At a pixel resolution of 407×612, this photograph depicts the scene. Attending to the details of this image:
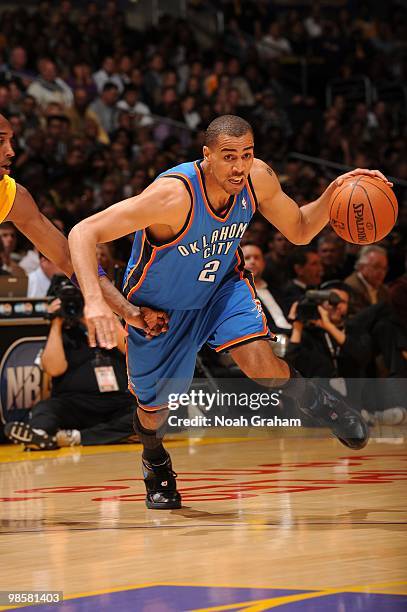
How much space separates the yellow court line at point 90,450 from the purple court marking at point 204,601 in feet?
15.0

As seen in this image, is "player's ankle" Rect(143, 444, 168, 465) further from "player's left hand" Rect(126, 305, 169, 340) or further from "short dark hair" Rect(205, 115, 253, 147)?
"short dark hair" Rect(205, 115, 253, 147)

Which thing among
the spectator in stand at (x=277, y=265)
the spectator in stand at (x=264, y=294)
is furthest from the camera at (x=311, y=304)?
the spectator in stand at (x=277, y=265)

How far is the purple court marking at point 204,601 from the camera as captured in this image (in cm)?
335

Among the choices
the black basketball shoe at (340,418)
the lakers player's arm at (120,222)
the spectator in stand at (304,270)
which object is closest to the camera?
the lakers player's arm at (120,222)

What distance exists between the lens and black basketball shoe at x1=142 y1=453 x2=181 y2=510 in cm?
573

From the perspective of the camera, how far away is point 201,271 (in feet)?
17.8

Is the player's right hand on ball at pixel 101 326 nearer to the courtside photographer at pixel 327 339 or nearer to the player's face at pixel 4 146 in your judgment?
the player's face at pixel 4 146

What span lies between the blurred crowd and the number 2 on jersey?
3303 millimetres

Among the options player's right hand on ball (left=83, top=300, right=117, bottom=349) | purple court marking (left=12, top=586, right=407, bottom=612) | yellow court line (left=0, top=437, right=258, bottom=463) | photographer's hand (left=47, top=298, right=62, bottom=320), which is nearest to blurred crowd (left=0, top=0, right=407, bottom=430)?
photographer's hand (left=47, top=298, right=62, bottom=320)

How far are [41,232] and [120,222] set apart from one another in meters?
0.56

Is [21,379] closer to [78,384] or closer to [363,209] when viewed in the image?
[78,384]

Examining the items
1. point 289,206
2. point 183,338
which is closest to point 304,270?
point 289,206

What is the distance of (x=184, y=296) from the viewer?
550cm

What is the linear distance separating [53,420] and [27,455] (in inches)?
16.1
